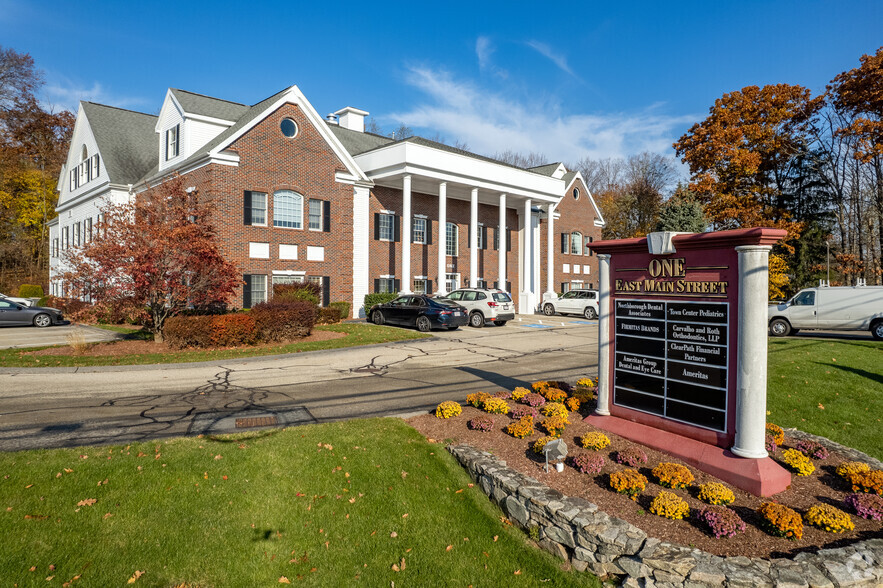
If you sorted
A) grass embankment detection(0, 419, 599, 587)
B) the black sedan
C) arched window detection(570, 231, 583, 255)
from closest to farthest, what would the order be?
grass embankment detection(0, 419, 599, 587), the black sedan, arched window detection(570, 231, 583, 255)

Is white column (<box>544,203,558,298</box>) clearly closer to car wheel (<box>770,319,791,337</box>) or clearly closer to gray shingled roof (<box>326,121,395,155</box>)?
gray shingled roof (<box>326,121,395,155</box>)

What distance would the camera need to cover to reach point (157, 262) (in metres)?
15.8

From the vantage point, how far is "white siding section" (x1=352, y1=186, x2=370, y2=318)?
27531 millimetres

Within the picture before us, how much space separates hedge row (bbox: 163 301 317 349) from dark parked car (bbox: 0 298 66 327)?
12.4m

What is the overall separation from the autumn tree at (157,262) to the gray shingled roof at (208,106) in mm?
11935

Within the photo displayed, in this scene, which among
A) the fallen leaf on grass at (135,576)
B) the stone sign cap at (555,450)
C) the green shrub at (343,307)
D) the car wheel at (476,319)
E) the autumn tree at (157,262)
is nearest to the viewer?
the fallen leaf on grass at (135,576)

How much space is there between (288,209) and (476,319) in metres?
10.9

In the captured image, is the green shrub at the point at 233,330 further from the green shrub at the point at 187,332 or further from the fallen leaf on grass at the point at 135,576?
the fallen leaf on grass at the point at 135,576

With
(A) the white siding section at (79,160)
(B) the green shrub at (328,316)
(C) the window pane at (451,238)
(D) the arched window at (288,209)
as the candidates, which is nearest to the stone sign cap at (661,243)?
(B) the green shrub at (328,316)

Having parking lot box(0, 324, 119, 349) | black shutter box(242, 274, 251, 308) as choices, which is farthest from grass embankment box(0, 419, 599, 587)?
black shutter box(242, 274, 251, 308)

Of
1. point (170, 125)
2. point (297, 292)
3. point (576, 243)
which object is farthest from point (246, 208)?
point (576, 243)

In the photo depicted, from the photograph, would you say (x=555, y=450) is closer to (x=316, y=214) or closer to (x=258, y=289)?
(x=258, y=289)

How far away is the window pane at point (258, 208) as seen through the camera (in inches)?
930

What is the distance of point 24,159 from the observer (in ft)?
148
